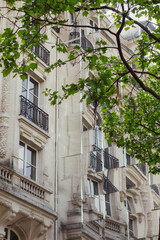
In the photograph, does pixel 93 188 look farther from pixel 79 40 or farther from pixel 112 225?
pixel 79 40

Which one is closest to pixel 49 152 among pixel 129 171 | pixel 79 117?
pixel 79 117

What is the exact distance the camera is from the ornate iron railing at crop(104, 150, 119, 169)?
22672 mm

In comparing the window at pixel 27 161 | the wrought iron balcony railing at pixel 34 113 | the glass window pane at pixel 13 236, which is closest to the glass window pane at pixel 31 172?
the window at pixel 27 161

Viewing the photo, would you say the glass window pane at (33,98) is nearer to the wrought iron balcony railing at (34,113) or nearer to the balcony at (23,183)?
the wrought iron balcony railing at (34,113)

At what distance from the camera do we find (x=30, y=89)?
21422mm

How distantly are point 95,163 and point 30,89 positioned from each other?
162 inches

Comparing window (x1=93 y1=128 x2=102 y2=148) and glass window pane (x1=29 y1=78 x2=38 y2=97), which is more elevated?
glass window pane (x1=29 y1=78 x2=38 y2=97)

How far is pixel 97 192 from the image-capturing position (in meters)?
22.6

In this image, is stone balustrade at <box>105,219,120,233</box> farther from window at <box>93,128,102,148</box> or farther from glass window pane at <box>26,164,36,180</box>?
glass window pane at <box>26,164,36,180</box>

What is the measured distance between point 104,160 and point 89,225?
3215 millimetres

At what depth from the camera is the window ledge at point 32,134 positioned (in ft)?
62.6

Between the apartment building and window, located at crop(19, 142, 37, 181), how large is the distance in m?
0.04

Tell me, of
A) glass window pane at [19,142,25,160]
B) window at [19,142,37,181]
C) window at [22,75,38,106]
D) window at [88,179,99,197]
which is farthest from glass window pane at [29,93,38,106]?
window at [88,179,99,197]

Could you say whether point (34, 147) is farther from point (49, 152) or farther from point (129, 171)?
point (129, 171)
